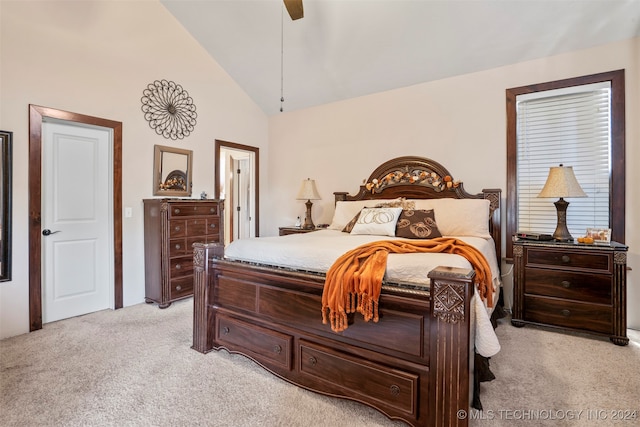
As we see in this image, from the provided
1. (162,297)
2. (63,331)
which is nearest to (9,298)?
(63,331)

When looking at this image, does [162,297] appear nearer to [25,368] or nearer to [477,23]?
[25,368]

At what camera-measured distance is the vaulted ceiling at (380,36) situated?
9.70 ft

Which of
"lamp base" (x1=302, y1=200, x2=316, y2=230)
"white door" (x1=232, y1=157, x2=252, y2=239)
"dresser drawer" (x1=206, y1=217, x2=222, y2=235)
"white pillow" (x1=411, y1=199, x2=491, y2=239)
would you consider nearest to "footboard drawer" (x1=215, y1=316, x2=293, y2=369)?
"dresser drawer" (x1=206, y1=217, x2=222, y2=235)

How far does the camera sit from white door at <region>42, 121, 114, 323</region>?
321 centimetres

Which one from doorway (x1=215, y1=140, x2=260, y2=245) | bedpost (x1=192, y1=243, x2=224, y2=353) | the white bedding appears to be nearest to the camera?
the white bedding

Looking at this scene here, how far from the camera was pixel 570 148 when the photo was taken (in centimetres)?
334

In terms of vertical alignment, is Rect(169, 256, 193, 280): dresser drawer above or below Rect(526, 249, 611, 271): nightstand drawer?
below

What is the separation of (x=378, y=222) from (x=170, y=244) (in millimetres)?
2387

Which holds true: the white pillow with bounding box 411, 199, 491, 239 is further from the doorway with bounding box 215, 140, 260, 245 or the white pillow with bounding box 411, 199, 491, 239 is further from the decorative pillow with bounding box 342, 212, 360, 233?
the doorway with bounding box 215, 140, 260, 245

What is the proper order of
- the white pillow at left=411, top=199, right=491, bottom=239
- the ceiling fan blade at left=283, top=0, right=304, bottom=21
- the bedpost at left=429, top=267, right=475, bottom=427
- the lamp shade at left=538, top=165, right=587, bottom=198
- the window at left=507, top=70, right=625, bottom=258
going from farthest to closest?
the white pillow at left=411, top=199, right=491, bottom=239, the window at left=507, top=70, right=625, bottom=258, the lamp shade at left=538, top=165, right=587, bottom=198, the ceiling fan blade at left=283, top=0, right=304, bottom=21, the bedpost at left=429, top=267, right=475, bottom=427

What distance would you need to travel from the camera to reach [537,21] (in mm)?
2998

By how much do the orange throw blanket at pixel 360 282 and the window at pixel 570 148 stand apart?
2011 mm

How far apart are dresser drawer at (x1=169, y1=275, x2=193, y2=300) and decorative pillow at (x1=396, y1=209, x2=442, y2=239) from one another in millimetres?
2606

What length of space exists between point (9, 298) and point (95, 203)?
1145 mm
